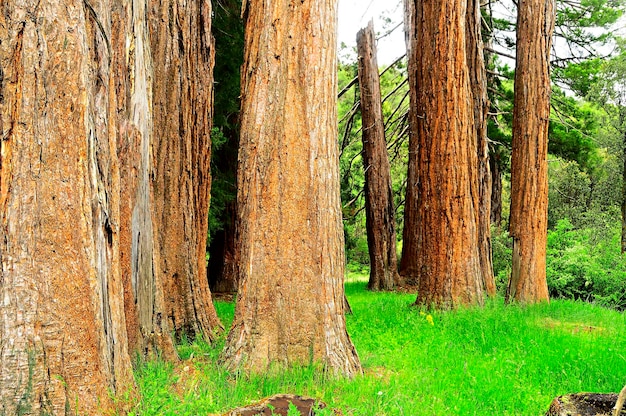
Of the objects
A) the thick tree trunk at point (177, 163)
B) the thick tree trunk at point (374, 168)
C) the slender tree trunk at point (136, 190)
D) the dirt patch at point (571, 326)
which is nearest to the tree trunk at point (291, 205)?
the slender tree trunk at point (136, 190)

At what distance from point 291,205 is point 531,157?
5687 millimetres

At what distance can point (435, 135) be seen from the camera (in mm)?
8336

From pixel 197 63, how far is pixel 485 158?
289 inches

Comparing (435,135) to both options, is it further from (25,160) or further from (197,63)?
(25,160)

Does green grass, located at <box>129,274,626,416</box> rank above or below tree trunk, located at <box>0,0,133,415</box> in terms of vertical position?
below

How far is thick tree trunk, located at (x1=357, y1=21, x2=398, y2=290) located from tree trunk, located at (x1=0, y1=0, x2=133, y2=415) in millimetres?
10676

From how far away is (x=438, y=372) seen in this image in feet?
16.0

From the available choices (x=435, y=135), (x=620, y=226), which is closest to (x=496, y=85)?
(x=620, y=226)

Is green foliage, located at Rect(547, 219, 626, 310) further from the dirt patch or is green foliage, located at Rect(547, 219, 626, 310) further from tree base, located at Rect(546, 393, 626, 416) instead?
tree base, located at Rect(546, 393, 626, 416)

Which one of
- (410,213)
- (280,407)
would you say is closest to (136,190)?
(280,407)

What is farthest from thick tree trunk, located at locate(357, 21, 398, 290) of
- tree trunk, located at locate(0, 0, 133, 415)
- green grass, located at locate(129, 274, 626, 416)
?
tree trunk, located at locate(0, 0, 133, 415)

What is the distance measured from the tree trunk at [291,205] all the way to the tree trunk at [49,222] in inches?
58.6

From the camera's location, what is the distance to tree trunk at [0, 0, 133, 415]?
315 cm

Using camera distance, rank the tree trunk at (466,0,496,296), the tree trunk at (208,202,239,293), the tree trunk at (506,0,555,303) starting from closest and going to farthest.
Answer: the tree trunk at (506,0,555,303) → the tree trunk at (466,0,496,296) → the tree trunk at (208,202,239,293)
